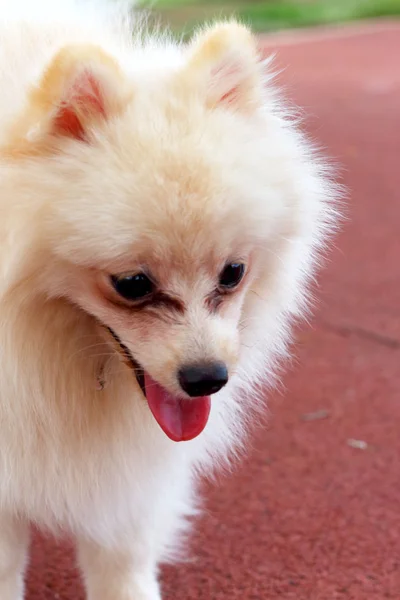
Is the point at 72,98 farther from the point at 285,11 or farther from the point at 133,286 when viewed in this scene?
A: the point at 285,11

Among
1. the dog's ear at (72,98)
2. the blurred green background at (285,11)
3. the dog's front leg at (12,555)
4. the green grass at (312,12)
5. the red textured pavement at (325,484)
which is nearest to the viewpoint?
the dog's ear at (72,98)

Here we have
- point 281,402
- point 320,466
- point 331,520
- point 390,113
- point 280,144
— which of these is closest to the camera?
point 280,144

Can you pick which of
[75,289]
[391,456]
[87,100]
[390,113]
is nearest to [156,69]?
[87,100]

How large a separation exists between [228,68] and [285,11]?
12853 mm

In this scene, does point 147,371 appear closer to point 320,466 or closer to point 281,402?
point 320,466

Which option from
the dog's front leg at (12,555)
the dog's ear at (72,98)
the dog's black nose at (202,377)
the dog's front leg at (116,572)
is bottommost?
the dog's front leg at (116,572)

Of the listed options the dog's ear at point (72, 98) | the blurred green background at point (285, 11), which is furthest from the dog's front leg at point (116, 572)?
the blurred green background at point (285, 11)

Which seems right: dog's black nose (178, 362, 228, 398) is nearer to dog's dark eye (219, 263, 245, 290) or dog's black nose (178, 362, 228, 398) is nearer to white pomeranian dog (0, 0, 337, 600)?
white pomeranian dog (0, 0, 337, 600)

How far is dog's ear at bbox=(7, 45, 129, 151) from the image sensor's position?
1.35 m

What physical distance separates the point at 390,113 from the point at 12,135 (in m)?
6.48

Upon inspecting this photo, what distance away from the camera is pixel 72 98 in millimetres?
1373

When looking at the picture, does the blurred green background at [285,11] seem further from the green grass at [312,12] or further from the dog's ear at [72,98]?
the dog's ear at [72,98]

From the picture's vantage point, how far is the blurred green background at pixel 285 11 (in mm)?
12594

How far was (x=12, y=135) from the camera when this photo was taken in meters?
1.42
